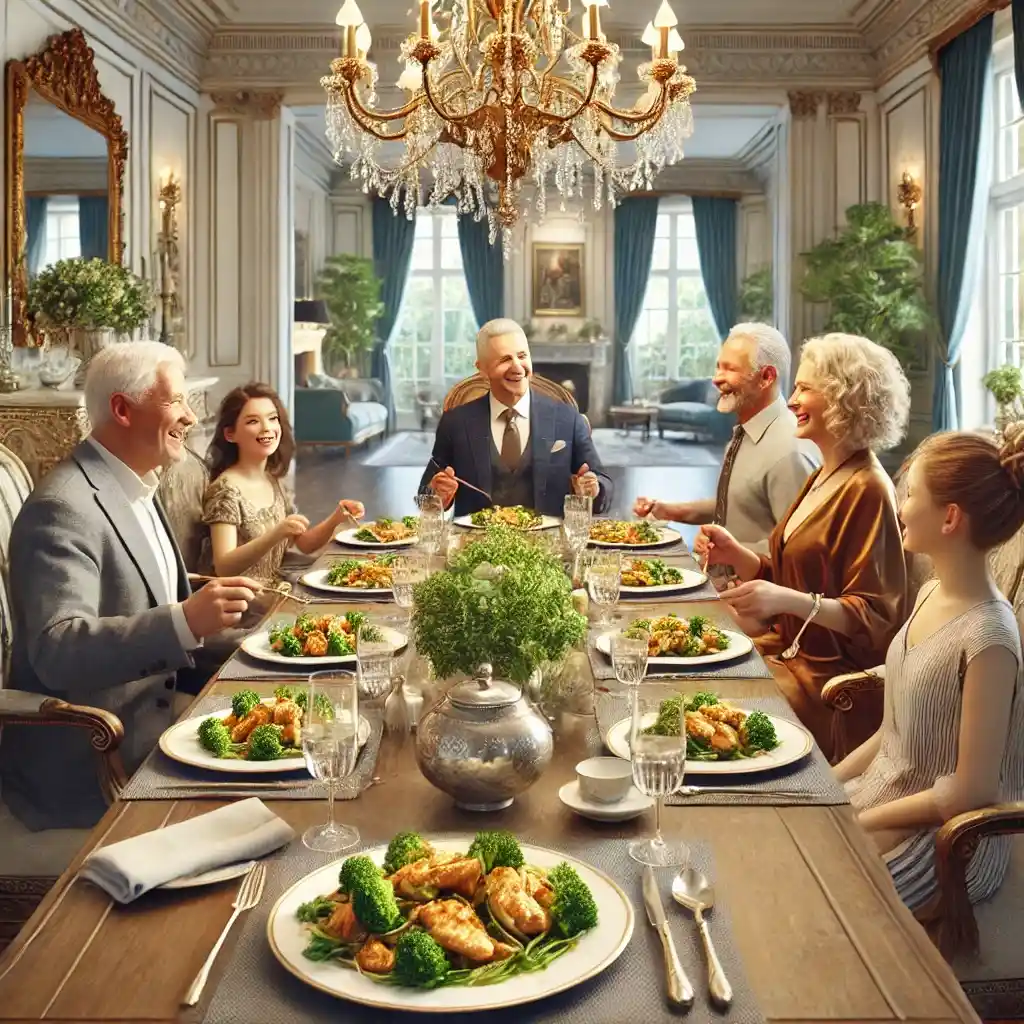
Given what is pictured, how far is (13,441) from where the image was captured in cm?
568

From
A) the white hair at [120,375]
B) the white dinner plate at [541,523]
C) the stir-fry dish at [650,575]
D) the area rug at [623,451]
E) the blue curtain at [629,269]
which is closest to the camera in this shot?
the white hair at [120,375]

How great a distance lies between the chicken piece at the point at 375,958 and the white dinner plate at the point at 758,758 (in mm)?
603

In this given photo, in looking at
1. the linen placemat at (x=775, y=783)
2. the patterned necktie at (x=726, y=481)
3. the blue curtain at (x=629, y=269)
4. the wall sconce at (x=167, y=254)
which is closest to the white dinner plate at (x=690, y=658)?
the linen placemat at (x=775, y=783)

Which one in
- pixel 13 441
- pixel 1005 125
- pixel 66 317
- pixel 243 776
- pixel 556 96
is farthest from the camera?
pixel 1005 125

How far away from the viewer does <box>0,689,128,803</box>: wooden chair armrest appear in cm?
221

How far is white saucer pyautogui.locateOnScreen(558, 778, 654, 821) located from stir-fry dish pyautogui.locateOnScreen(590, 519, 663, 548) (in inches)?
81.2

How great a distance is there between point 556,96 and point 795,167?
16.5ft

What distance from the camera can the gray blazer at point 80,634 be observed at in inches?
91.0

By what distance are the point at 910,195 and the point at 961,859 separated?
25.5ft

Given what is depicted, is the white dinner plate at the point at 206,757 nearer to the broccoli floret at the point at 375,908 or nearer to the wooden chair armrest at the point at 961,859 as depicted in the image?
the broccoli floret at the point at 375,908

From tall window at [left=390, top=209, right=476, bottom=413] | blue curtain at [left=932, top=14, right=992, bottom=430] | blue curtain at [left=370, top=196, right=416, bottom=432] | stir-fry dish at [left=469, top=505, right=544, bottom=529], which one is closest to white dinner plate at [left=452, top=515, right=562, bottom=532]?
stir-fry dish at [left=469, top=505, right=544, bottom=529]

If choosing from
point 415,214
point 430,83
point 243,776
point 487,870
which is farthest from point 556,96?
point 415,214

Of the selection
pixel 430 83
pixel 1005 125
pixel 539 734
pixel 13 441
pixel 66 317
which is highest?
pixel 1005 125

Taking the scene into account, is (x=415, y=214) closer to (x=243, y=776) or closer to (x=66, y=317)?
(x=66, y=317)
